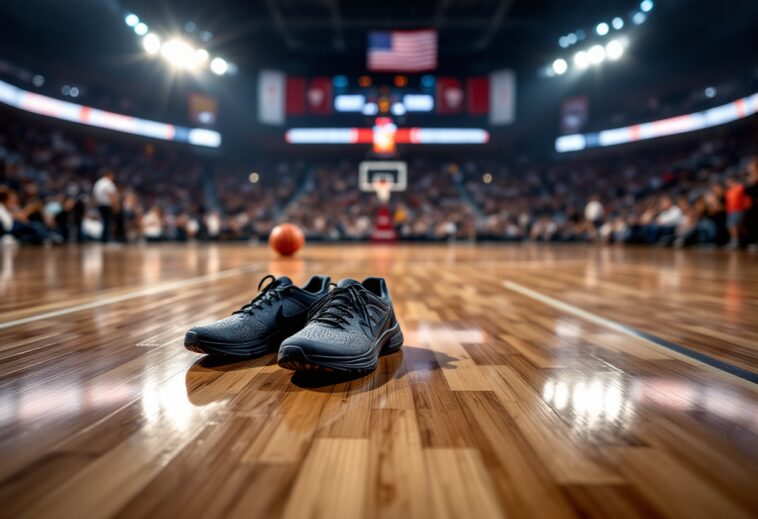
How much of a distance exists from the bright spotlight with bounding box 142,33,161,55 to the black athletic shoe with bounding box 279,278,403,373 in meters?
17.8

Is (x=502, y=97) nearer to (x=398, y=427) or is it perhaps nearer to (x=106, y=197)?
(x=106, y=197)

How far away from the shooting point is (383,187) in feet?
66.3

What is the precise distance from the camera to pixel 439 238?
17766 mm

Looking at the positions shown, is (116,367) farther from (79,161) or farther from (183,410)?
(79,161)

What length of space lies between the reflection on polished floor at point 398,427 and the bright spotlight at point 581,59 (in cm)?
1942

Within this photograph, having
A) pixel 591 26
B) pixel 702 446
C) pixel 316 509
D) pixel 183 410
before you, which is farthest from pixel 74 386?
pixel 591 26

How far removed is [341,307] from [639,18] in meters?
17.6

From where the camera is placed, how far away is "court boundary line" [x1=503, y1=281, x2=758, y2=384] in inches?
43.9

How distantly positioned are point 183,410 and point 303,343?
0.26 m

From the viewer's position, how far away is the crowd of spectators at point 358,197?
10.1m

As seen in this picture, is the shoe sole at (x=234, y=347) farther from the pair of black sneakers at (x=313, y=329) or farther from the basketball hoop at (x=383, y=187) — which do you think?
the basketball hoop at (x=383, y=187)

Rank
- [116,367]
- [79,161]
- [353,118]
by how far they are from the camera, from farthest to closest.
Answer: [353,118] < [79,161] < [116,367]

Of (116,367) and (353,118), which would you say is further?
(353,118)

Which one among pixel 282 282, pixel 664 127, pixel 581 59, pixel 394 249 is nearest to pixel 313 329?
pixel 282 282
